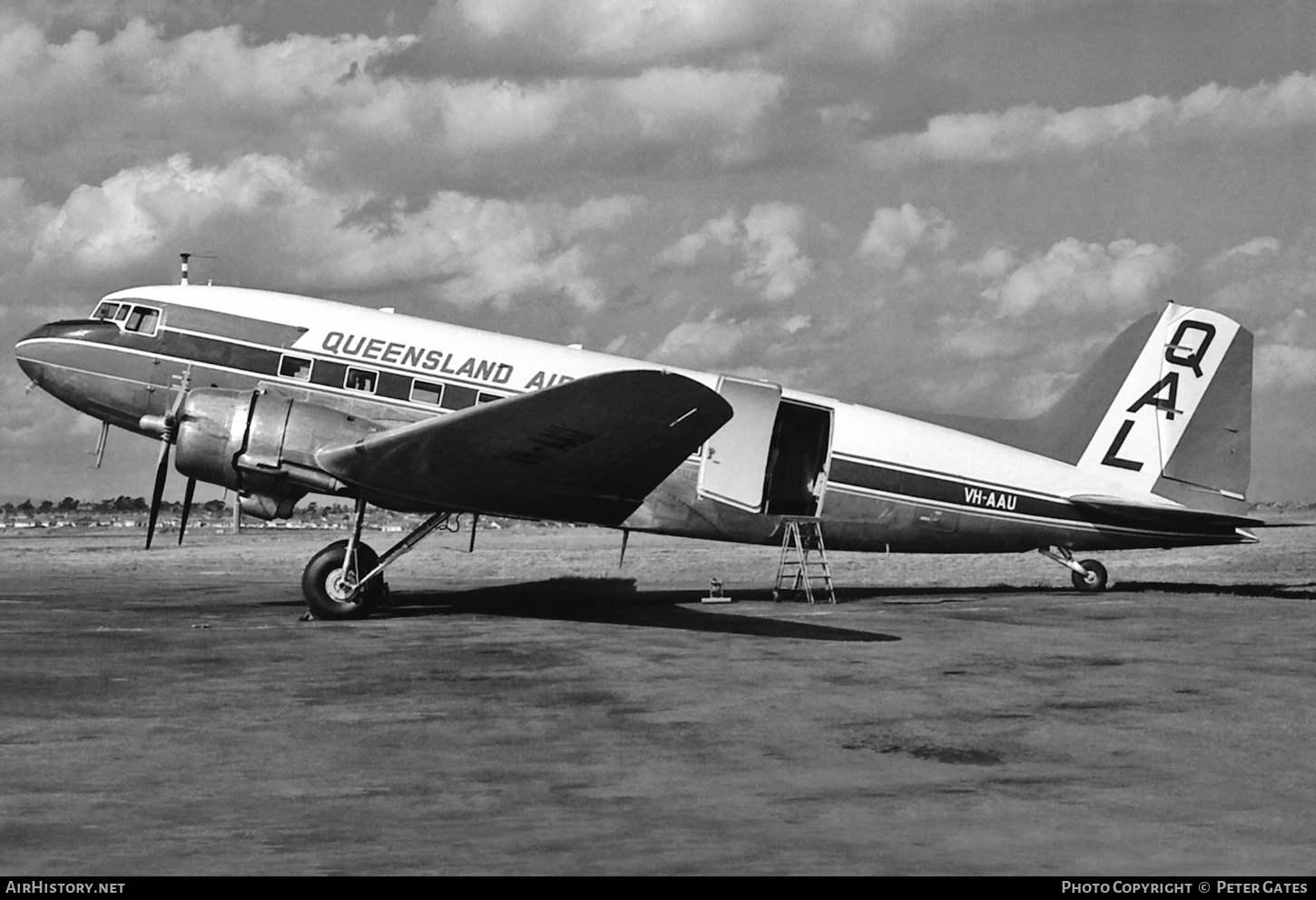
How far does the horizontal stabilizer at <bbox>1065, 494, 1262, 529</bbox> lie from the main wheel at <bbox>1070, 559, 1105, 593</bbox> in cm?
162

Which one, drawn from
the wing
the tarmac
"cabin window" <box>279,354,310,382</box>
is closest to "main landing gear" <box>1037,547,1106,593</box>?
the tarmac

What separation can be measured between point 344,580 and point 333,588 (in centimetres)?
19

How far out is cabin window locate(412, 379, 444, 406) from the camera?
1914 centimetres

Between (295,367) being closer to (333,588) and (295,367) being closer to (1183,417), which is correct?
(333,588)

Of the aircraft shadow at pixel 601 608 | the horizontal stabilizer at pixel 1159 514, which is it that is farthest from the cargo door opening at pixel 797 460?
the horizontal stabilizer at pixel 1159 514

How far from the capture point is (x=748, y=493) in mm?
Answer: 20172

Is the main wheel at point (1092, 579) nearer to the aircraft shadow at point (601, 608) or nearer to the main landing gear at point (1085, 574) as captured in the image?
the main landing gear at point (1085, 574)

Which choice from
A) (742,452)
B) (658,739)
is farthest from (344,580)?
(658,739)

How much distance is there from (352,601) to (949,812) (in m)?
12.2

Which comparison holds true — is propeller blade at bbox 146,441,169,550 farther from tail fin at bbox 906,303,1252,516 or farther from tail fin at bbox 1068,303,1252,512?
tail fin at bbox 1068,303,1252,512

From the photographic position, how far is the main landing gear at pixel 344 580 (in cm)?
1761

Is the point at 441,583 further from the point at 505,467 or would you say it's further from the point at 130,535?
the point at 130,535

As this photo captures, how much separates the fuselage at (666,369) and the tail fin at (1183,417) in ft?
2.85
